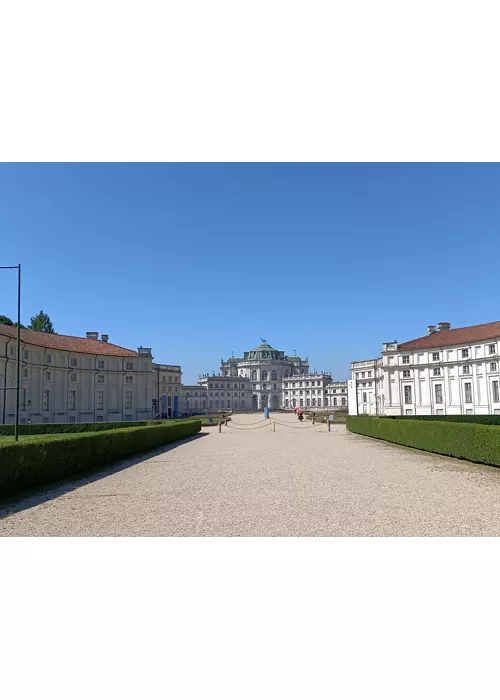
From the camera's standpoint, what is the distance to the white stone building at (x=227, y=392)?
394ft

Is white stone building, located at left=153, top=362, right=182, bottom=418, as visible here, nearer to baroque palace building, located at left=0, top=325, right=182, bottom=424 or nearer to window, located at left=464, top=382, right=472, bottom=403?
baroque palace building, located at left=0, top=325, right=182, bottom=424

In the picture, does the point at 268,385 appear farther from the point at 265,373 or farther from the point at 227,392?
the point at 227,392

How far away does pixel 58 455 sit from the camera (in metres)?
11.1

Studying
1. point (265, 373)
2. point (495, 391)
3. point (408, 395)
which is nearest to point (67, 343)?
point (408, 395)

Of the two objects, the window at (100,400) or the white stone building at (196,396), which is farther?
the white stone building at (196,396)

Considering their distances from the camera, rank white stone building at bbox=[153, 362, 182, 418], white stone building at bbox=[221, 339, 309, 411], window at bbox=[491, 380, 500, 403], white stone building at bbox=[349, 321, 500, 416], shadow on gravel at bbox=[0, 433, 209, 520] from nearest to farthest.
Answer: shadow on gravel at bbox=[0, 433, 209, 520] → window at bbox=[491, 380, 500, 403] → white stone building at bbox=[349, 321, 500, 416] → white stone building at bbox=[153, 362, 182, 418] → white stone building at bbox=[221, 339, 309, 411]

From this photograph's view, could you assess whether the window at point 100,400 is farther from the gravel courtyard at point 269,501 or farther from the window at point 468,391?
the gravel courtyard at point 269,501

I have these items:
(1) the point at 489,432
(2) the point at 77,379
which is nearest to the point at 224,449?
(1) the point at 489,432

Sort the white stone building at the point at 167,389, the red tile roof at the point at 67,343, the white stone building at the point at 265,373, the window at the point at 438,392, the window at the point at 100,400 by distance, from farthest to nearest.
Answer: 1. the white stone building at the point at 265,373
2. the white stone building at the point at 167,389
3. the window at the point at 100,400
4. the window at the point at 438,392
5. the red tile roof at the point at 67,343

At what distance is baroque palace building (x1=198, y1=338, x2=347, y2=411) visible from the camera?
119588mm

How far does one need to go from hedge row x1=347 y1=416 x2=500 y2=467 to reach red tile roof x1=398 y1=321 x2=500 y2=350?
24.3 meters

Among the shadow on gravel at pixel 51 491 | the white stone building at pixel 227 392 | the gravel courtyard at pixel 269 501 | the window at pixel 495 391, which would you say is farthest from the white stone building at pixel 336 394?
the shadow on gravel at pixel 51 491

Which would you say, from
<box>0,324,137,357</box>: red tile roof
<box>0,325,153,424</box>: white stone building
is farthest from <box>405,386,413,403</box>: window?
<box>0,324,137,357</box>: red tile roof

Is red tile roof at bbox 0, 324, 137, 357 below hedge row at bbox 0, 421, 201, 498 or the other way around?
the other way around
